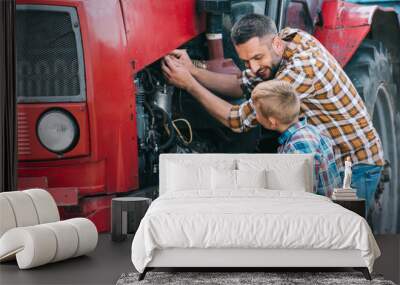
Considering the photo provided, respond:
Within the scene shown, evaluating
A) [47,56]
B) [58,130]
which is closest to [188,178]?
[58,130]

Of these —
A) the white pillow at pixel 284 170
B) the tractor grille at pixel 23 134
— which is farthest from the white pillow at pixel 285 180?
the tractor grille at pixel 23 134

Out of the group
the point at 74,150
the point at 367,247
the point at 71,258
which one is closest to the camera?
the point at 367,247

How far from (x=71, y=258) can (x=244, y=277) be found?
1504 mm

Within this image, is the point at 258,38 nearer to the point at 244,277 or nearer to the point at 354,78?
the point at 354,78

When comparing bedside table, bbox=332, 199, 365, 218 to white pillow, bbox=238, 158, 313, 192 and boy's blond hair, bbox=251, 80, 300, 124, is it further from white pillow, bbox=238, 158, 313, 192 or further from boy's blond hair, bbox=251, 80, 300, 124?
boy's blond hair, bbox=251, 80, 300, 124

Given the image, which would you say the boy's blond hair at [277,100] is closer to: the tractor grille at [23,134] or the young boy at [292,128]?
the young boy at [292,128]

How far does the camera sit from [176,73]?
674 cm

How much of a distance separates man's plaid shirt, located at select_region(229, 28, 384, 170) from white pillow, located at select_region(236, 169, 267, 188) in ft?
2.80

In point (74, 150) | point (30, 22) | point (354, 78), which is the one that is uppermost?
point (30, 22)

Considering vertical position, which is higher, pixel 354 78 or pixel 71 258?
pixel 354 78

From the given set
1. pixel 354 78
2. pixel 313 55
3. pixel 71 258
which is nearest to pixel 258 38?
pixel 313 55

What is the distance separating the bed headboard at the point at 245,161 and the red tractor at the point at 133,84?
0.85ft

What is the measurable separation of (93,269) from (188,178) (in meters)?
1.45

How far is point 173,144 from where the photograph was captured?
265 inches
